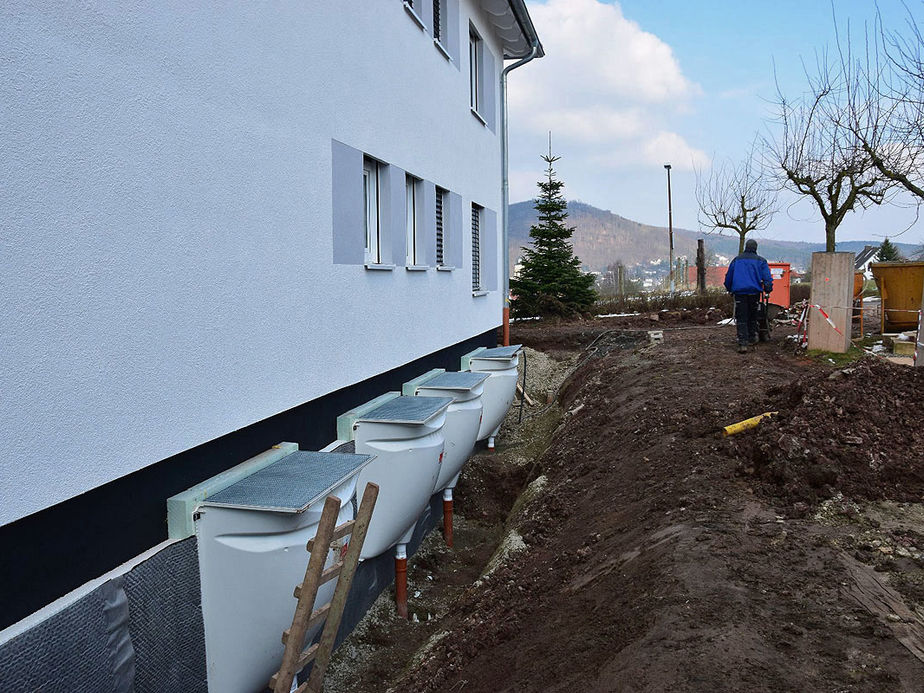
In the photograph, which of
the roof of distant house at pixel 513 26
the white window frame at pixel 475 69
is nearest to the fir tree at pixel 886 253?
the roof of distant house at pixel 513 26

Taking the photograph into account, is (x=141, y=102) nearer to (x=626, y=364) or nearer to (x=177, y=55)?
(x=177, y=55)

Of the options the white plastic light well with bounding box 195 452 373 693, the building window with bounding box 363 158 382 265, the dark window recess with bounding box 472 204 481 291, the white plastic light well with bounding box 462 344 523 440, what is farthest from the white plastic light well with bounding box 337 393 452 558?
the dark window recess with bounding box 472 204 481 291

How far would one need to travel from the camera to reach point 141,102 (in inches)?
129

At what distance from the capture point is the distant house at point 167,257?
8.84 feet

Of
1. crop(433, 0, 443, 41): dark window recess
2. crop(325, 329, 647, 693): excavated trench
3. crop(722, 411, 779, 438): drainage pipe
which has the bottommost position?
crop(325, 329, 647, 693): excavated trench

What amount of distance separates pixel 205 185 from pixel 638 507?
12.3 feet

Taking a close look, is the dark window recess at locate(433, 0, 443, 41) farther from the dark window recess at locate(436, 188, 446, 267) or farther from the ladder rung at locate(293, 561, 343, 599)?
the ladder rung at locate(293, 561, 343, 599)

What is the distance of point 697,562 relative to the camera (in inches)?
153

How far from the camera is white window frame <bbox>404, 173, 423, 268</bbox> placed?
8.03 metres

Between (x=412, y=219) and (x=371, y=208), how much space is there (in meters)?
1.33

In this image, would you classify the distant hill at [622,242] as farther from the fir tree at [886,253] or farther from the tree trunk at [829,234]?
the tree trunk at [829,234]

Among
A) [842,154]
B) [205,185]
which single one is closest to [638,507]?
[205,185]

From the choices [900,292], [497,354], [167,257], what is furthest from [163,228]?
[900,292]

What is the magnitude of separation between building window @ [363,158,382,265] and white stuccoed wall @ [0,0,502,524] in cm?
64
